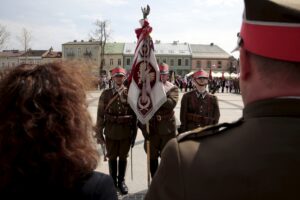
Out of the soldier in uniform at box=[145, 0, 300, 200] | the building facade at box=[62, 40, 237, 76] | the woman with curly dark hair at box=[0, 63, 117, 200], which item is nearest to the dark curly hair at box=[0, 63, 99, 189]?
the woman with curly dark hair at box=[0, 63, 117, 200]

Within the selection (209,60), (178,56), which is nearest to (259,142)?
(178,56)

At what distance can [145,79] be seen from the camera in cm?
603

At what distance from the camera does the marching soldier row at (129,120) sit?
19.2 ft

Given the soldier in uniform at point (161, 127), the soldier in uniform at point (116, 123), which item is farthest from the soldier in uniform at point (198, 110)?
the soldier in uniform at point (116, 123)

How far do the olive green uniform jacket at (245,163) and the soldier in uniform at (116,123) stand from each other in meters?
4.60

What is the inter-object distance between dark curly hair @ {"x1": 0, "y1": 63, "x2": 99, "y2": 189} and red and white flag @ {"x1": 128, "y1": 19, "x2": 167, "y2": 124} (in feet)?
14.0

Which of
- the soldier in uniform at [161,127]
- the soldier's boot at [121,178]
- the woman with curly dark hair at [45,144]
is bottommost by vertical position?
the soldier's boot at [121,178]

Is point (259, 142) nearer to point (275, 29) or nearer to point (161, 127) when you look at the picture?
point (275, 29)

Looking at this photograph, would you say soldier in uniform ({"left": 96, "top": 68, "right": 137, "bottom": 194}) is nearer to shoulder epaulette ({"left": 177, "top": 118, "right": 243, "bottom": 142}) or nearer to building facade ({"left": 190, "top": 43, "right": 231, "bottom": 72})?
shoulder epaulette ({"left": 177, "top": 118, "right": 243, "bottom": 142})

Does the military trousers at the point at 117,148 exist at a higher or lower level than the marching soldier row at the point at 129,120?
lower

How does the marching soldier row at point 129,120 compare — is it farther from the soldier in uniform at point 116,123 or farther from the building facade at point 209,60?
the building facade at point 209,60

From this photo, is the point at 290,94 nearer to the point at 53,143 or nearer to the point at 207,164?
the point at 207,164

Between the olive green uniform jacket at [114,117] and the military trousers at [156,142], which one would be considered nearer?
the olive green uniform jacket at [114,117]

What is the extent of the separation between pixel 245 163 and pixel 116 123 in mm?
4718
